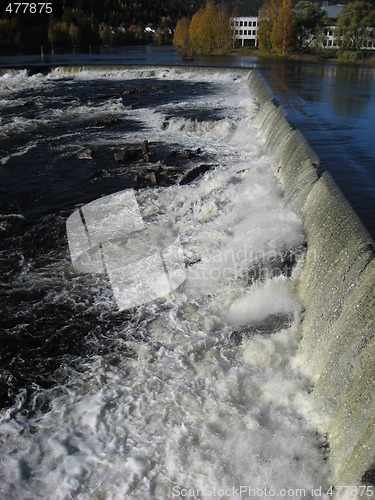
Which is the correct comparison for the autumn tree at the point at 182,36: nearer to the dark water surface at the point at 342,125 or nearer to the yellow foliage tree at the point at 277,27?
the yellow foliage tree at the point at 277,27

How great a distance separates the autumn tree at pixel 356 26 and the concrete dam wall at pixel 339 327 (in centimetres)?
4261

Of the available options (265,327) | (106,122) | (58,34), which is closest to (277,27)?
(106,122)

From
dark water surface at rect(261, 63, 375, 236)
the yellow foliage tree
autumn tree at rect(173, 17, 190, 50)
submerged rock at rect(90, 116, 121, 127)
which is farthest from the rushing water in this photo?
autumn tree at rect(173, 17, 190, 50)

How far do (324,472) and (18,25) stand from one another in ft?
267

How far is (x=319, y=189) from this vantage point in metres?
7.43

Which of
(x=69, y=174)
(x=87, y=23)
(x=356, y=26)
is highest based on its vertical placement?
(x=87, y=23)

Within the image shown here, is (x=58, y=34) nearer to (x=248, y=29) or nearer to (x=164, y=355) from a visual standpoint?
(x=248, y=29)

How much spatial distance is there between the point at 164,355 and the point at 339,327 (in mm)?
2386

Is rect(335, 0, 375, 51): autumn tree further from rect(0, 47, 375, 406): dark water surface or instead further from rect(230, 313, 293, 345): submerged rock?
rect(230, 313, 293, 345): submerged rock

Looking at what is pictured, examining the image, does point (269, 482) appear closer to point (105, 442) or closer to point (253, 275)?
point (105, 442)

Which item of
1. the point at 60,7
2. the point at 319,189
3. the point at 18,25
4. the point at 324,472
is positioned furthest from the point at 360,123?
the point at 60,7

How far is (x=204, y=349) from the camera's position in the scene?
19.3ft

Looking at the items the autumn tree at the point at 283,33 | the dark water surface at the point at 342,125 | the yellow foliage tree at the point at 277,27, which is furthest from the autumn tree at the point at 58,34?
the dark water surface at the point at 342,125

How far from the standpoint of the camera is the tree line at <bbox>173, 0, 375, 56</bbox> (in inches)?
1670
